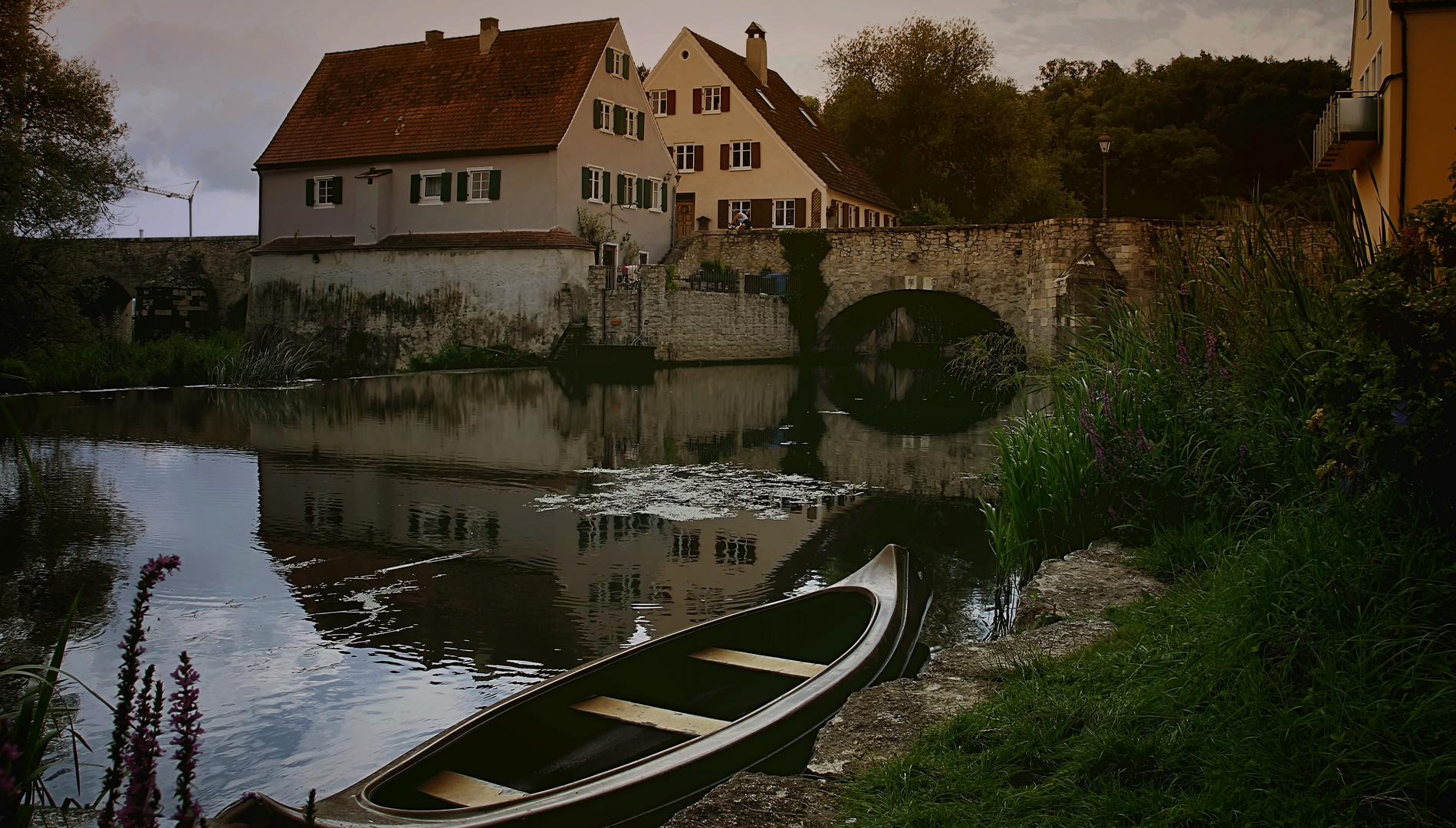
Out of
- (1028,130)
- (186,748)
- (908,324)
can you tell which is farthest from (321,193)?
(186,748)

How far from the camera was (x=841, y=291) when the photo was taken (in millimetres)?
32344

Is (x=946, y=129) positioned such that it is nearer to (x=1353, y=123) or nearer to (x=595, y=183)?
(x=595, y=183)

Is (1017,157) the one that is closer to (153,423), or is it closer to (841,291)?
(841,291)

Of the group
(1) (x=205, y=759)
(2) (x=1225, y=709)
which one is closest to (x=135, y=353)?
(1) (x=205, y=759)

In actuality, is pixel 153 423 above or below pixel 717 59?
below

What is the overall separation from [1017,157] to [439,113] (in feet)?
67.5

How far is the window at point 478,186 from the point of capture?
3156cm

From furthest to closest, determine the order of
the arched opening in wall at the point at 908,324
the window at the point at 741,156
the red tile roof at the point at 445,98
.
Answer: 1. the window at the point at 741,156
2. the arched opening in wall at the point at 908,324
3. the red tile roof at the point at 445,98

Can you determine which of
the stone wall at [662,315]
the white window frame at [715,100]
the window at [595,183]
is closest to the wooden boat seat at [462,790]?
the stone wall at [662,315]

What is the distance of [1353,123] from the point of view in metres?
14.7

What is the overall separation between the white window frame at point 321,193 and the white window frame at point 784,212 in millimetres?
13397

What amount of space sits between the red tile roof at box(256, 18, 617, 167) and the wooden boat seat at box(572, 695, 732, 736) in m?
27.6

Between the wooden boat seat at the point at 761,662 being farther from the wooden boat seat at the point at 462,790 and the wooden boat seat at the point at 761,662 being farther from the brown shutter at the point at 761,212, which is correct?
the brown shutter at the point at 761,212

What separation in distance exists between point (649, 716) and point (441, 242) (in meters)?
28.9
